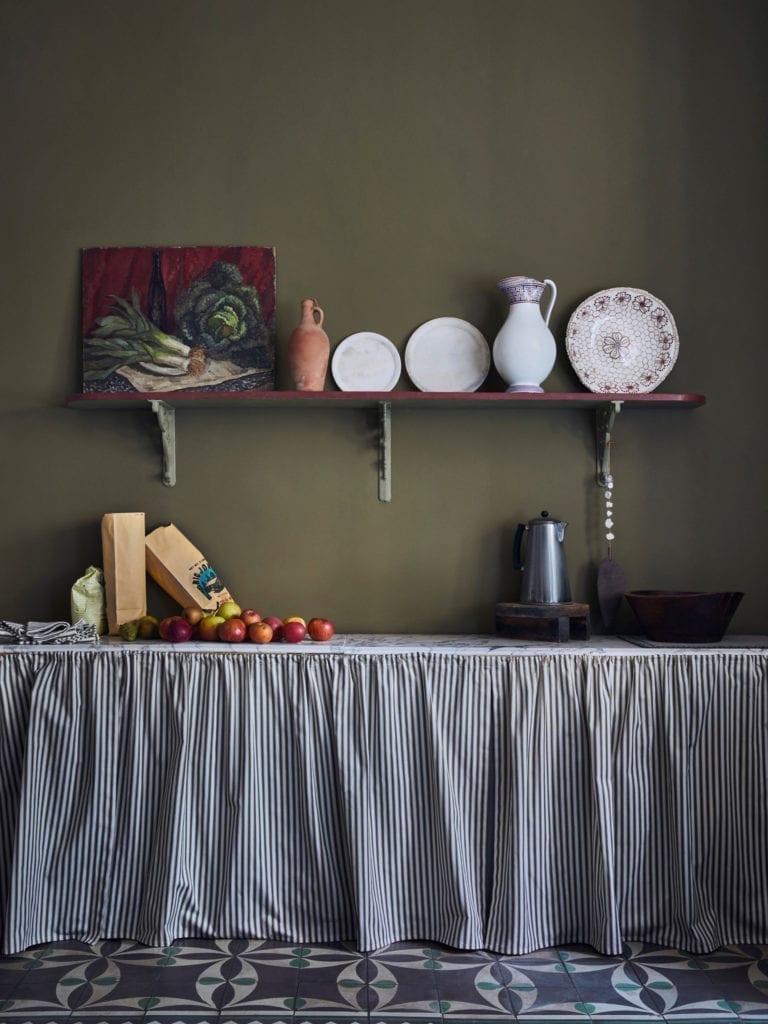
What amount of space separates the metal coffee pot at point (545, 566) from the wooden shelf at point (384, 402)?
303 millimetres

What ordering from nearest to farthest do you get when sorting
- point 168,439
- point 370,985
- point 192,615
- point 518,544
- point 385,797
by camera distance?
point 370,985 < point 385,797 < point 192,615 < point 518,544 < point 168,439

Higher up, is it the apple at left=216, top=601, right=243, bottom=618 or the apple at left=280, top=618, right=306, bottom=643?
the apple at left=216, top=601, right=243, bottom=618

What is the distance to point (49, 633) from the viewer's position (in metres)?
2.82

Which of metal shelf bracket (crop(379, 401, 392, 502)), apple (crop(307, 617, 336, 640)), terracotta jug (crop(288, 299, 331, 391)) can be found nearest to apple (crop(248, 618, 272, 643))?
apple (crop(307, 617, 336, 640))

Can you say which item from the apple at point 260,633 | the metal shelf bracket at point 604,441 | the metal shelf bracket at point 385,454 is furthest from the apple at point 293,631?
the metal shelf bracket at point 604,441

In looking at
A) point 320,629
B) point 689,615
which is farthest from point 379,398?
point 689,615

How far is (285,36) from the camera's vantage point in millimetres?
3146

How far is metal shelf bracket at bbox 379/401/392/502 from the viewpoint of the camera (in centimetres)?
310

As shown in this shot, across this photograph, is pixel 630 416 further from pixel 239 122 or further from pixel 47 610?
pixel 47 610

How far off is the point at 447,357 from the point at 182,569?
1.08 meters

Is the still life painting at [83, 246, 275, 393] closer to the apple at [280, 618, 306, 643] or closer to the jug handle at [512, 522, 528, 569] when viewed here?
the apple at [280, 618, 306, 643]

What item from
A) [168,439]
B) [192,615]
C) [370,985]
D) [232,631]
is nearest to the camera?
[370,985]

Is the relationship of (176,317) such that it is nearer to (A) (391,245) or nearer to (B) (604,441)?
(A) (391,245)

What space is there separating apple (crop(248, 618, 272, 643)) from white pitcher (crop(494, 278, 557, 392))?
3.47 feet
